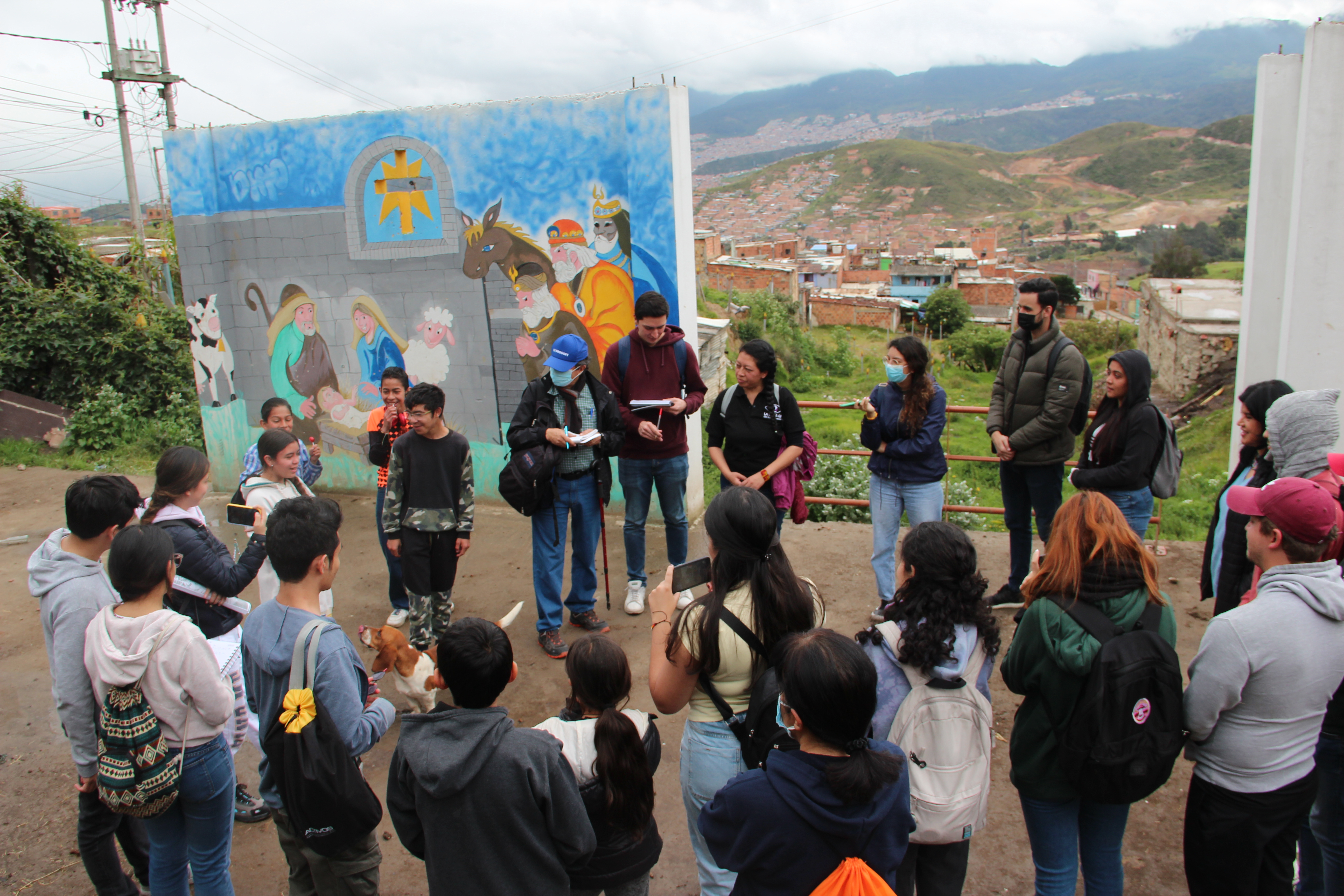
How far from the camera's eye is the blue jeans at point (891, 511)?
14.8 ft

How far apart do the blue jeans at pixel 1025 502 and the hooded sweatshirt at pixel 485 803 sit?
346cm

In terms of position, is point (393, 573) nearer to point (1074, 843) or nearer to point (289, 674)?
point (289, 674)

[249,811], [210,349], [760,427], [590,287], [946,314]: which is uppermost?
[590,287]

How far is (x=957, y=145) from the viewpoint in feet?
506

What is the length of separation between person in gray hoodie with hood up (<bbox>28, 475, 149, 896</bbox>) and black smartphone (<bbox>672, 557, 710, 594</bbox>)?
175cm

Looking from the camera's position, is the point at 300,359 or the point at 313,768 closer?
the point at 313,768

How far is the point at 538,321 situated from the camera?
652 cm

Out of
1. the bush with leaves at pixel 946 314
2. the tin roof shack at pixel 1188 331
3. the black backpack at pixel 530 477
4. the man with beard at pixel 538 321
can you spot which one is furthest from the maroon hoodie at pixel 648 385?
the bush with leaves at pixel 946 314

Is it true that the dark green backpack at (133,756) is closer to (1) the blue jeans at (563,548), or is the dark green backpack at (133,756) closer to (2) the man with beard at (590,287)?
(1) the blue jeans at (563,548)

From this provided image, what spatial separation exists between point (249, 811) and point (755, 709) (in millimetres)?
2490

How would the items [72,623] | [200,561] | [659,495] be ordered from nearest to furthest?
1. [72,623]
2. [200,561]
3. [659,495]

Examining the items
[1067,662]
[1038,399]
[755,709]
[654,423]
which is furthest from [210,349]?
[1067,662]

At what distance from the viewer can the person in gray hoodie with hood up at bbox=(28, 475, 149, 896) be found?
2.46 metres

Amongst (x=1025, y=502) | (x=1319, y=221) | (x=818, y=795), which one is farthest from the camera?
(x=1319, y=221)
